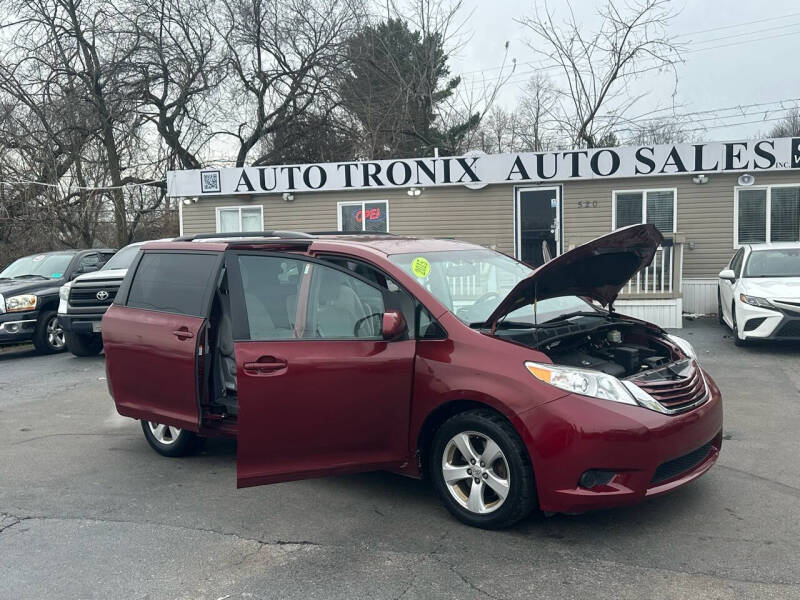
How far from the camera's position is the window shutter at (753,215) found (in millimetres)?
13406

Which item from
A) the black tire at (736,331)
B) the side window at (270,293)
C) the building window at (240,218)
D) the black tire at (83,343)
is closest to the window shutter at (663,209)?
the black tire at (736,331)

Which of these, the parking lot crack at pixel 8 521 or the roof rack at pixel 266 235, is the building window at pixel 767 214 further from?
the parking lot crack at pixel 8 521

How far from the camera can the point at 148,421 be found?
217 inches

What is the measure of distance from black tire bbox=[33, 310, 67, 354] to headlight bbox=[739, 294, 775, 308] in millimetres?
10437

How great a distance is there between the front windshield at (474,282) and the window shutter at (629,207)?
9151 millimetres

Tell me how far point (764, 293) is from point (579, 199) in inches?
198

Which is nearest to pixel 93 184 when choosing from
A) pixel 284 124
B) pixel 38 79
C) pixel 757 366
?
pixel 38 79

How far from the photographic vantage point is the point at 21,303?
37.8ft

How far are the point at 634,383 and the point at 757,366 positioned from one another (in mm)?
5739

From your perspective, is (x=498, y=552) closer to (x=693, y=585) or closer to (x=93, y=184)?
(x=693, y=585)

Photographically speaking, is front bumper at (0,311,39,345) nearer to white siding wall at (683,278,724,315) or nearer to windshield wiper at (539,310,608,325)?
windshield wiper at (539,310,608,325)

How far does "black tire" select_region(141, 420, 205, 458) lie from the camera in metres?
5.66

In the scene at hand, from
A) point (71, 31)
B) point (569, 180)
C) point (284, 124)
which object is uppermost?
point (71, 31)

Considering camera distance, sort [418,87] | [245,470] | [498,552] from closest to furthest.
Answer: [498,552], [245,470], [418,87]
